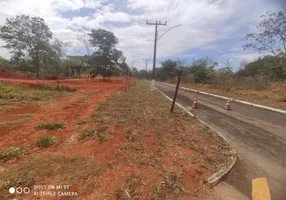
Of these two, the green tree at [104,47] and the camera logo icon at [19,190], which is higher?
the green tree at [104,47]

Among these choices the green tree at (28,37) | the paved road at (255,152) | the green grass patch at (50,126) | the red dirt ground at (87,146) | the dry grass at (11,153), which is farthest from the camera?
the green tree at (28,37)

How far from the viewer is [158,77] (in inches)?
2633

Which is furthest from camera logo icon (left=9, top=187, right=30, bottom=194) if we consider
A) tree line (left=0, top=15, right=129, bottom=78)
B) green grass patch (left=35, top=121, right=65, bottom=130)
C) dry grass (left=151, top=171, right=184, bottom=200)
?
tree line (left=0, top=15, right=129, bottom=78)

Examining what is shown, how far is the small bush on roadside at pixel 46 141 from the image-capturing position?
3.53m

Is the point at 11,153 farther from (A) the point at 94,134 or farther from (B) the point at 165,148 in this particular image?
(B) the point at 165,148

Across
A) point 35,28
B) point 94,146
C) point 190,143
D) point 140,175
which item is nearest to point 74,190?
point 140,175

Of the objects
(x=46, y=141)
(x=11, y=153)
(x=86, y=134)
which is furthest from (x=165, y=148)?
(x=11, y=153)

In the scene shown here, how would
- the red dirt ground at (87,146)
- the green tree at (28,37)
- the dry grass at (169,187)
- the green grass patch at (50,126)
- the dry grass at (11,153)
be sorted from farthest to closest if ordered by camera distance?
the green tree at (28,37)
the green grass patch at (50,126)
the dry grass at (11,153)
the red dirt ground at (87,146)
the dry grass at (169,187)

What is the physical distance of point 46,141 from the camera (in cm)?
367

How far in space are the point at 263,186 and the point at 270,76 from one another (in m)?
22.5

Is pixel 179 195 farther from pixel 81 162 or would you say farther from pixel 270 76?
pixel 270 76

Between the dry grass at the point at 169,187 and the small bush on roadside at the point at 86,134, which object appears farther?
the small bush on roadside at the point at 86,134

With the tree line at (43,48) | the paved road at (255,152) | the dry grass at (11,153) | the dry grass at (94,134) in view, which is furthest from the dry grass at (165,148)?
the tree line at (43,48)

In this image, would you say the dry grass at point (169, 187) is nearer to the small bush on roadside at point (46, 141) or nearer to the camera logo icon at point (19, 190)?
the camera logo icon at point (19, 190)
